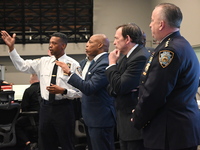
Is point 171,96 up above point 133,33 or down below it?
below

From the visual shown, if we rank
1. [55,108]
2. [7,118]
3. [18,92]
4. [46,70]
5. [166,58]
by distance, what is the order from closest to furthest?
1. [166,58]
2. [55,108]
3. [46,70]
4. [7,118]
5. [18,92]

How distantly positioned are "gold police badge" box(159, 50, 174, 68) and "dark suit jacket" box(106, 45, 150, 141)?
0.55 m

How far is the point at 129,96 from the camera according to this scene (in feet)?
8.02

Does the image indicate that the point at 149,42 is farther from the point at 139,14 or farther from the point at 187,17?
the point at 187,17

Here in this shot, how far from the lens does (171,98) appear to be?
6.15 ft

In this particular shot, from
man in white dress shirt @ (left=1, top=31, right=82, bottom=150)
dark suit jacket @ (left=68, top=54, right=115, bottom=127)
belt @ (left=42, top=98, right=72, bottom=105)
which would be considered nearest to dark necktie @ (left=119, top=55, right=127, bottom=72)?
dark suit jacket @ (left=68, top=54, right=115, bottom=127)

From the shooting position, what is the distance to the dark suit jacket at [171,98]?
183 cm

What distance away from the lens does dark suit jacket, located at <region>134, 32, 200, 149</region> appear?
1831 mm

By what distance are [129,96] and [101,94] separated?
0.69 meters

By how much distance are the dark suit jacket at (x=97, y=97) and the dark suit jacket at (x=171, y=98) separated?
111 cm

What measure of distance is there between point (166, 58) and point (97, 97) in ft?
4.49

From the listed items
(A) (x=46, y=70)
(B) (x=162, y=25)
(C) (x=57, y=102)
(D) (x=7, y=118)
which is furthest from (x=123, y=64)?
(D) (x=7, y=118)

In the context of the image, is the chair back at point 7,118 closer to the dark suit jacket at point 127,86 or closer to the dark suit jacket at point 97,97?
the dark suit jacket at point 97,97

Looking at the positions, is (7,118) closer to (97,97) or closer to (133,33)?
(97,97)
